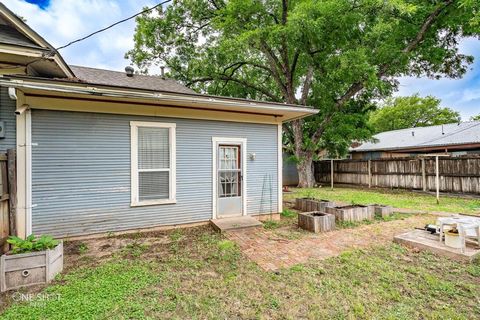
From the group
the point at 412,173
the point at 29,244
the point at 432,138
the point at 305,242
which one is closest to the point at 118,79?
the point at 29,244

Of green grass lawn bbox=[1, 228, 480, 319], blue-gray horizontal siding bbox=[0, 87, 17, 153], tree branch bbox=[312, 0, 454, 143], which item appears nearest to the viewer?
green grass lawn bbox=[1, 228, 480, 319]

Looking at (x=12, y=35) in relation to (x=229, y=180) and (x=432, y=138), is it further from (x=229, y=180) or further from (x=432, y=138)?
(x=432, y=138)

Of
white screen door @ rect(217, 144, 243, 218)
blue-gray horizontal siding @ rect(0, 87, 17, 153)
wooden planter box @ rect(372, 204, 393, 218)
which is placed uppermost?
blue-gray horizontal siding @ rect(0, 87, 17, 153)

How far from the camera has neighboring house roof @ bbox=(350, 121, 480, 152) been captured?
12.0 metres

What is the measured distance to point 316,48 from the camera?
11.6m

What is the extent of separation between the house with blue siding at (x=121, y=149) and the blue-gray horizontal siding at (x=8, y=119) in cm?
1

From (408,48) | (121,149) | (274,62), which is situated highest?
(274,62)

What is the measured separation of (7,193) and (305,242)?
519cm

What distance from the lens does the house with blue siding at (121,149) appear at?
4.08 metres

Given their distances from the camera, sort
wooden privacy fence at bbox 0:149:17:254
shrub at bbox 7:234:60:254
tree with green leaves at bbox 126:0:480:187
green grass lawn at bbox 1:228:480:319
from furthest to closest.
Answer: tree with green leaves at bbox 126:0:480:187, wooden privacy fence at bbox 0:149:17:254, shrub at bbox 7:234:60:254, green grass lawn at bbox 1:228:480:319

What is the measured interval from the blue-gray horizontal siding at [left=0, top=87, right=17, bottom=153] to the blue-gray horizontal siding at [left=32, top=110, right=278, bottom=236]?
0.29 meters

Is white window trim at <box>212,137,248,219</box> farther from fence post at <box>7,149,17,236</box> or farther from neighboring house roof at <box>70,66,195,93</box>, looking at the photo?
fence post at <box>7,149,17,236</box>

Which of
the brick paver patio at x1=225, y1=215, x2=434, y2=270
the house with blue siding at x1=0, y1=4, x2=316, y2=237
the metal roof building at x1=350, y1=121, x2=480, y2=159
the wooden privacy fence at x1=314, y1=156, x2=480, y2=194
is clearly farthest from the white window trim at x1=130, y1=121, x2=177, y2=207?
the metal roof building at x1=350, y1=121, x2=480, y2=159

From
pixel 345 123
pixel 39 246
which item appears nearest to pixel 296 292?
pixel 39 246
